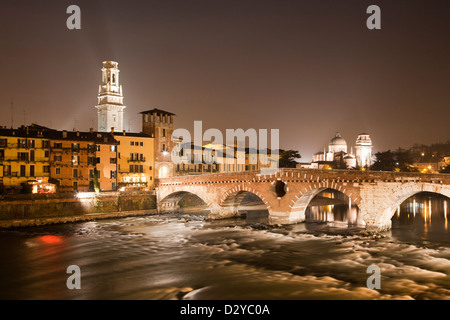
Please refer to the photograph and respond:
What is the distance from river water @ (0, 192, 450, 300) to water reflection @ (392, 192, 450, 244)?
104 mm

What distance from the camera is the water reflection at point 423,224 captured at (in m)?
31.8

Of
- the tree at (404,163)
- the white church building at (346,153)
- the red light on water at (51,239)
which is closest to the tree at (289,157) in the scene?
the tree at (404,163)

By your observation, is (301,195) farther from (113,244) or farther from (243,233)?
(113,244)

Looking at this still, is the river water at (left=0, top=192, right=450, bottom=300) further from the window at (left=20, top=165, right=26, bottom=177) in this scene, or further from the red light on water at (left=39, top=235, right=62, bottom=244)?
the window at (left=20, top=165, right=26, bottom=177)

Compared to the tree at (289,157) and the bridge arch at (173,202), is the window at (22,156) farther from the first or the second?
the tree at (289,157)

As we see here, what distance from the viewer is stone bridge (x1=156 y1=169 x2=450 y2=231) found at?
98.0 feet

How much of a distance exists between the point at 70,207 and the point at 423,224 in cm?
3610

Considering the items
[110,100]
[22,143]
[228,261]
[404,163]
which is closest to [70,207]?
[22,143]

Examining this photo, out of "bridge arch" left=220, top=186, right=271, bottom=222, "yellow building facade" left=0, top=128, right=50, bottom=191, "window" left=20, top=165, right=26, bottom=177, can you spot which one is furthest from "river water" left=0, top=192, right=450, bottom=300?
"window" left=20, top=165, right=26, bottom=177

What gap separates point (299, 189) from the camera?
36.6 meters

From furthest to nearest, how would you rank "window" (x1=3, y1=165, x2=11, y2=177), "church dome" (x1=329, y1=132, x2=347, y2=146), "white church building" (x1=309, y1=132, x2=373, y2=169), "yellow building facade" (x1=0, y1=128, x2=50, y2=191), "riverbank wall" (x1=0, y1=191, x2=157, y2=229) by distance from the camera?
"church dome" (x1=329, y1=132, x2=347, y2=146), "white church building" (x1=309, y1=132, x2=373, y2=169), "yellow building facade" (x1=0, y1=128, x2=50, y2=191), "window" (x1=3, y1=165, x2=11, y2=177), "riverbank wall" (x1=0, y1=191, x2=157, y2=229)

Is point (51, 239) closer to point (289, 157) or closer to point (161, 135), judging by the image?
point (161, 135)
